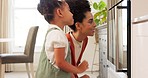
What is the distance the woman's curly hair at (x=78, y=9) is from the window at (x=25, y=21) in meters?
4.67

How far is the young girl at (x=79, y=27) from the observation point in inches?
56.8

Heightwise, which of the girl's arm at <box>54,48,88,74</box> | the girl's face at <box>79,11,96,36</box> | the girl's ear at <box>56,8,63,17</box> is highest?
the girl's ear at <box>56,8,63,17</box>

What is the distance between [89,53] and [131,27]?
15.1 feet

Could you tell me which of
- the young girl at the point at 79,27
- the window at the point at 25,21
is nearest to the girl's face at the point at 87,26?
the young girl at the point at 79,27

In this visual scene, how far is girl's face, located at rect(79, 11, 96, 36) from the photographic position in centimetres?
145

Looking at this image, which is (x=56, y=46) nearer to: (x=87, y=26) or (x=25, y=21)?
(x=87, y=26)

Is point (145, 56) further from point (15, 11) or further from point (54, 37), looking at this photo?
point (15, 11)

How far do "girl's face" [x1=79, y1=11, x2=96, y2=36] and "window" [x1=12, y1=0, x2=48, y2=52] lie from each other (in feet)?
15.4

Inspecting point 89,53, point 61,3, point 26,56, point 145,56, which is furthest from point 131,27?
point 89,53

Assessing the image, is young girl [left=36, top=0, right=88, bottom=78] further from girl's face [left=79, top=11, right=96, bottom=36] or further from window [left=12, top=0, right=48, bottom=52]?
window [left=12, top=0, right=48, bottom=52]

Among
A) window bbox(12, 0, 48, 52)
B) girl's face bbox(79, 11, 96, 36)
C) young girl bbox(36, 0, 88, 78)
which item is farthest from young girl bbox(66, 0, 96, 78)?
window bbox(12, 0, 48, 52)

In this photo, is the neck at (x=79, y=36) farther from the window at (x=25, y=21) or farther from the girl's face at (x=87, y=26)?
the window at (x=25, y=21)

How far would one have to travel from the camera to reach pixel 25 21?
617 cm

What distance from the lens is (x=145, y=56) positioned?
3.69 ft
